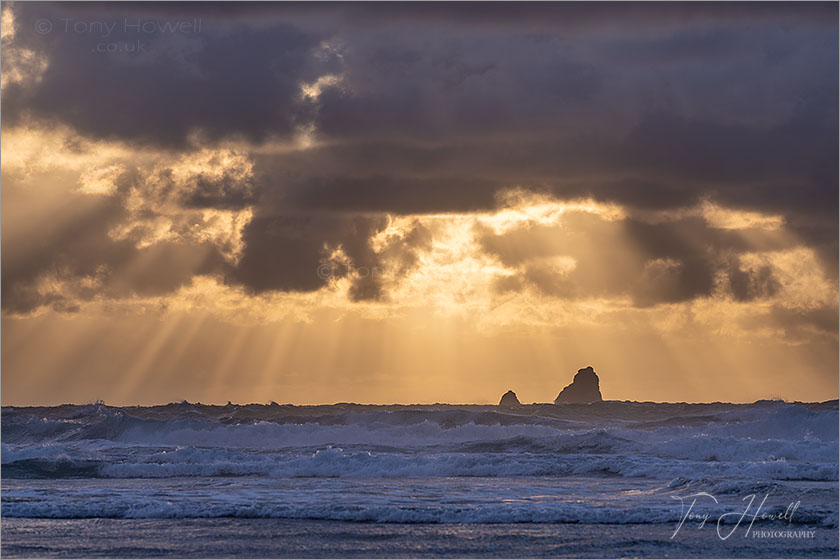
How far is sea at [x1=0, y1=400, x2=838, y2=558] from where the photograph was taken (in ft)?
72.1

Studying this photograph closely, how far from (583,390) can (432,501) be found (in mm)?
96599

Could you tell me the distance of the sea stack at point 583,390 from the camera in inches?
4813

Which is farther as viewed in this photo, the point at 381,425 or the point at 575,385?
the point at 575,385

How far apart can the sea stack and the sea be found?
6653 centimetres

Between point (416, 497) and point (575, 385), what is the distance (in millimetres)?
96409

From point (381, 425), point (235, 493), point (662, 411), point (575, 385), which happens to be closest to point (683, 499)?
point (235, 493)

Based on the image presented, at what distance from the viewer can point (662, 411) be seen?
81000 mm

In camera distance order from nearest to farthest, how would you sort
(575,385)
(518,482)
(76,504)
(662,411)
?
(76,504), (518,482), (662,411), (575,385)

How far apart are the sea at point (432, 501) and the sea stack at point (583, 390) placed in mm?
66528

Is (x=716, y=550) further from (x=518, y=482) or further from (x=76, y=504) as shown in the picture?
(x=76, y=504)
